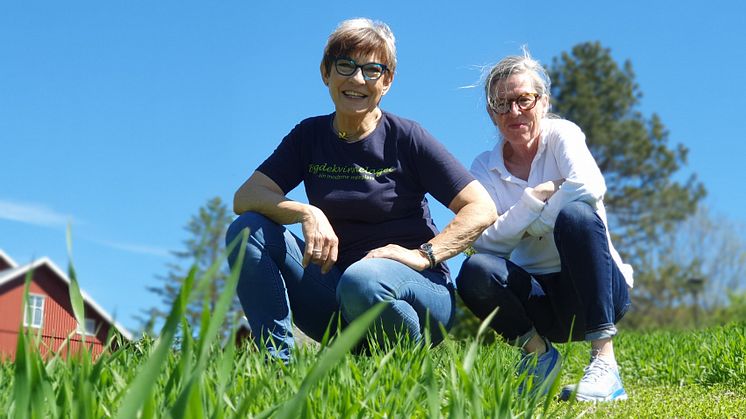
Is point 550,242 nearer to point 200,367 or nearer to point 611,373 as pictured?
point 611,373

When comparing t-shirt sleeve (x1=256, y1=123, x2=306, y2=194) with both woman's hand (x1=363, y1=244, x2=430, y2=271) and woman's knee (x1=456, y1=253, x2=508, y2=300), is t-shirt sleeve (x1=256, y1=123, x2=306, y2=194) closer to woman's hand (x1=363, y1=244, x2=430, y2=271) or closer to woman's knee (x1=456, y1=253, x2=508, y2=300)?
woman's hand (x1=363, y1=244, x2=430, y2=271)

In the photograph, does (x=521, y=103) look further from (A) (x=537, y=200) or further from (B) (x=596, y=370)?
(B) (x=596, y=370)

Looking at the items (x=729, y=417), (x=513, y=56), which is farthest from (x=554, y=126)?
(x=729, y=417)

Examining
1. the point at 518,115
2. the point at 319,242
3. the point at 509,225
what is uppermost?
the point at 518,115

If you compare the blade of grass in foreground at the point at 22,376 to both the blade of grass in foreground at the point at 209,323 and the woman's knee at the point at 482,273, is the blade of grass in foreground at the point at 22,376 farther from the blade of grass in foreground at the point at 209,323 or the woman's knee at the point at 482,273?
the woman's knee at the point at 482,273

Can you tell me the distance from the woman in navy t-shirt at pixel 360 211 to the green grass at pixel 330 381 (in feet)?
1.16

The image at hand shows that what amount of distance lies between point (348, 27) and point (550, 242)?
1300 millimetres

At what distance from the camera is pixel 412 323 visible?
3379mm

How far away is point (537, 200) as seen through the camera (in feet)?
11.6

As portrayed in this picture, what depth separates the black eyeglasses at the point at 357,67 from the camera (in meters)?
3.53

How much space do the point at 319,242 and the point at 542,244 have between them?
1.13 m

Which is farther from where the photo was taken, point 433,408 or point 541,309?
point 541,309

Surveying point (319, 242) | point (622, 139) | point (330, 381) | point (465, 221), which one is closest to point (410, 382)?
point (330, 381)

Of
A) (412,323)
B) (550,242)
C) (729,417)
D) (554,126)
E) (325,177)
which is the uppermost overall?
(554,126)
